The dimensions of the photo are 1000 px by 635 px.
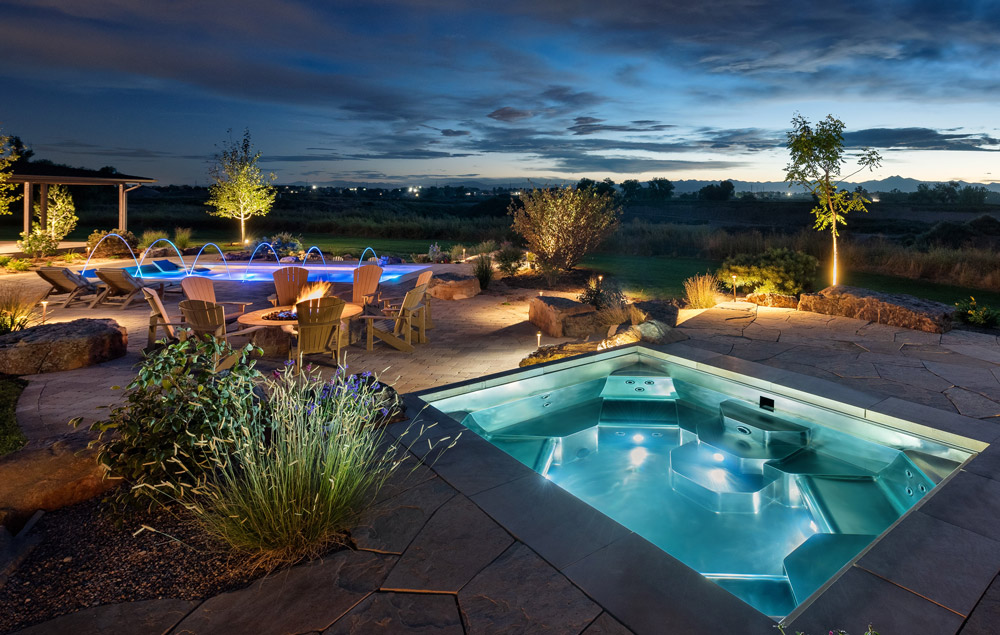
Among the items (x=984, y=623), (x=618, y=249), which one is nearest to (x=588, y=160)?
(x=618, y=249)

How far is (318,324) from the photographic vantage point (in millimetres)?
5988

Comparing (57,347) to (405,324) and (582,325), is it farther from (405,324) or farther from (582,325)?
(582,325)

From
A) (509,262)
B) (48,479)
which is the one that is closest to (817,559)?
(48,479)

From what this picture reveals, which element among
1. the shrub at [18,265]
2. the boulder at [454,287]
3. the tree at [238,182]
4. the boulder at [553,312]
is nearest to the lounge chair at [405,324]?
the boulder at [553,312]

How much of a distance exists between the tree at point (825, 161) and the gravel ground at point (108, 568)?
966cm

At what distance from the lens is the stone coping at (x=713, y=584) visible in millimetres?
1826

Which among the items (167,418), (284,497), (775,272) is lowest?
(284,497)

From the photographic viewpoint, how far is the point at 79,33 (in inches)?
556

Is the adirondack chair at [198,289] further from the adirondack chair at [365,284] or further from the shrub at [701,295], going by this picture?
the shrub at [701,295]

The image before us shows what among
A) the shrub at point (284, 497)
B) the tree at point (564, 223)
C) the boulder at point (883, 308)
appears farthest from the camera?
the tree at point (564, 223)

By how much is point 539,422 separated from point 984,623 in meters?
3.33

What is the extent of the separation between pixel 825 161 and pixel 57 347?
37.0ft

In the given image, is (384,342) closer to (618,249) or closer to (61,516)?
(61,516)

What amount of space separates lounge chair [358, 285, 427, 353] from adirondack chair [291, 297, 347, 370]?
0.81 meters
